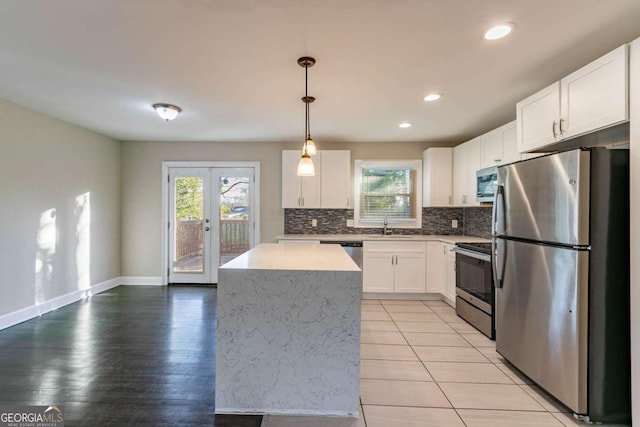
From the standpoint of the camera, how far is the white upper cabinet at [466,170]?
3879mm

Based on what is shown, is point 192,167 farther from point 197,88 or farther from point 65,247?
point 197,88

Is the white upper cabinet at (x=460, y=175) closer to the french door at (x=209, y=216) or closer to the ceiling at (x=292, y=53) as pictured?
the ceiling at (x=292, y=53)

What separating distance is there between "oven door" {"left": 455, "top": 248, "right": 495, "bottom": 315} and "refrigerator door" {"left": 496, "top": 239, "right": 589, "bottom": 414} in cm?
48

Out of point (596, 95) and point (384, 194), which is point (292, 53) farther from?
point (384, 194)

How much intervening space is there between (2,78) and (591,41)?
453 cm

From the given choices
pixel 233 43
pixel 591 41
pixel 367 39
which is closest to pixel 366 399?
pixel 367 39

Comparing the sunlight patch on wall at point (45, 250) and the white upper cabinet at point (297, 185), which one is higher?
the white upper cabinet at point (297, 185)

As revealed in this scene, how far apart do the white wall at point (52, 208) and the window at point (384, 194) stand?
3.84m

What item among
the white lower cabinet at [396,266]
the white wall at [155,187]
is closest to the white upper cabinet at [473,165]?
the white lower cabinet at [396,266]

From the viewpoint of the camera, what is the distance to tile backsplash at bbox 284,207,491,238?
4.82 meters

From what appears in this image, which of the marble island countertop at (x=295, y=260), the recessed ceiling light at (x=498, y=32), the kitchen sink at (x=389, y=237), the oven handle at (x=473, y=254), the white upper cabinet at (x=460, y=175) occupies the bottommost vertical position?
the oven handle at (x=473, y=254)

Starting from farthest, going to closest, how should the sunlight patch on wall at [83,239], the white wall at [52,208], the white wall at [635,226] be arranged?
the sunlight patch on wall at [83,239]
the white wall at [52,208]
the white wall at [635,226]

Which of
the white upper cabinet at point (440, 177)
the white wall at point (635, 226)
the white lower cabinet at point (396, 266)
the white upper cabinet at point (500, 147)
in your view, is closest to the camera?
the white wall at point (635, 226)

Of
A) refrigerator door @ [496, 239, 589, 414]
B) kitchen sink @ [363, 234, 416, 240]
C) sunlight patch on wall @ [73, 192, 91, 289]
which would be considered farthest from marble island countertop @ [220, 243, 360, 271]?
sunlight patch on wall @ [73, 192, 91, 289]
